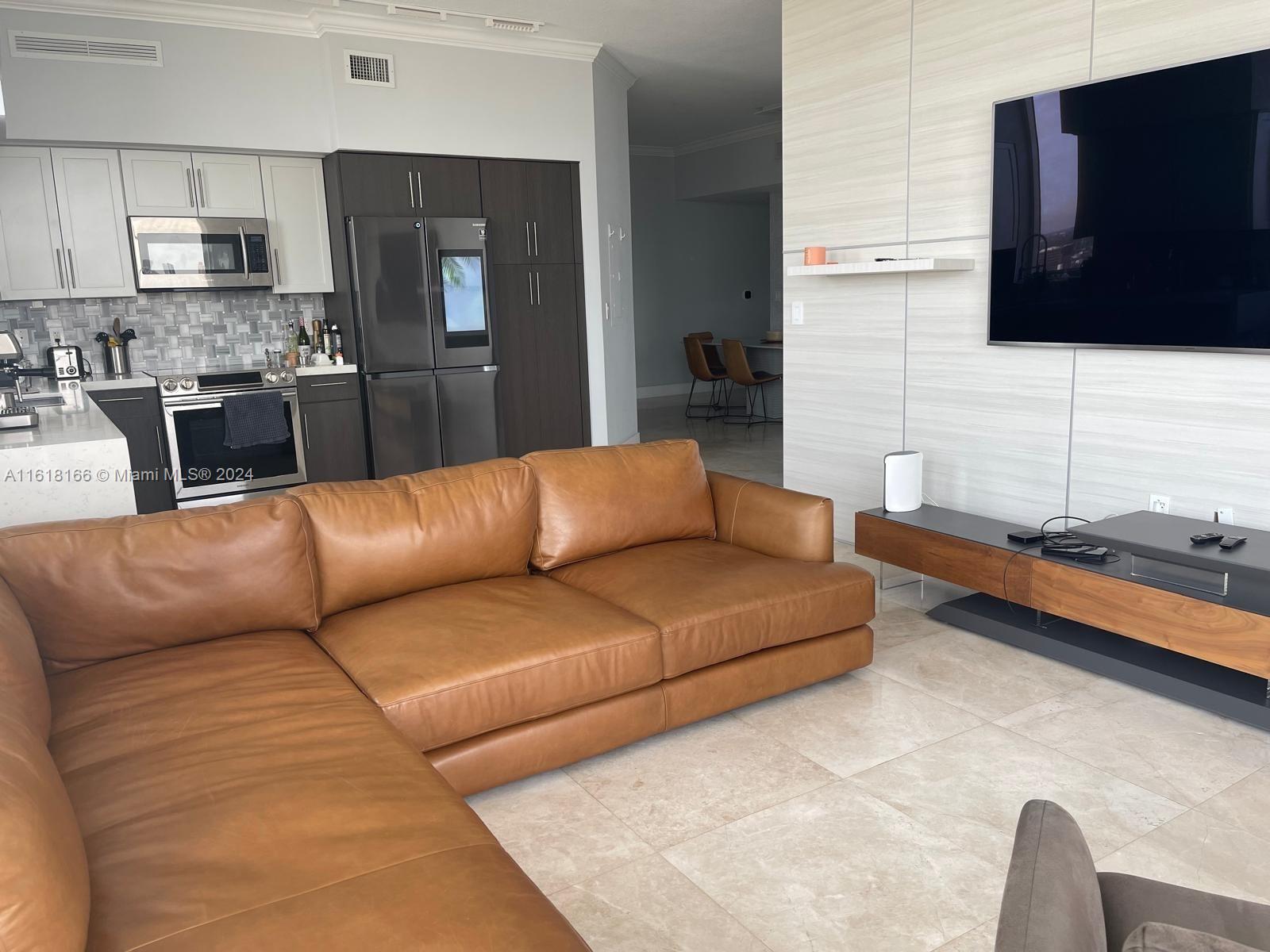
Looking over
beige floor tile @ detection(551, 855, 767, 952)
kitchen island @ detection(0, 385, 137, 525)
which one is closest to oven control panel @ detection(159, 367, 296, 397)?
kitchen island @ detection(0, 385, 137, 525)

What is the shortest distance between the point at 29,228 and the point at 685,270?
7.44 metres

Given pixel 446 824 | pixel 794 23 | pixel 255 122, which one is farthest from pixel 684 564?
pixel 255 122

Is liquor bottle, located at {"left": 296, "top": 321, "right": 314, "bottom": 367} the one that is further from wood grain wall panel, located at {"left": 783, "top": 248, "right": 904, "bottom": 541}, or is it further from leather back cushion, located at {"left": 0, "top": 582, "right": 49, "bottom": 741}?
leather back cushion, located at {"left": 0, "top": 582, "right": 49, "bottom": 741}

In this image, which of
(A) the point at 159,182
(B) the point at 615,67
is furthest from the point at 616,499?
(B) the point at 615,67

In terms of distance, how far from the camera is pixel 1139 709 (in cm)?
279

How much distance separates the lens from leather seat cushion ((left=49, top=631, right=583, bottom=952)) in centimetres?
124

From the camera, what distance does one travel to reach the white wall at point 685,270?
10750 mm

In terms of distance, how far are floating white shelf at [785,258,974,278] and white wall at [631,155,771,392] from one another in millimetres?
6758

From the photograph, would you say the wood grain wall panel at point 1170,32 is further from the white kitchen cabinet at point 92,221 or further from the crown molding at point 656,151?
the crown molding at point 656,151

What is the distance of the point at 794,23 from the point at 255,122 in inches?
122

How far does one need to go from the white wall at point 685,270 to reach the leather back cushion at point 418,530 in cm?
821

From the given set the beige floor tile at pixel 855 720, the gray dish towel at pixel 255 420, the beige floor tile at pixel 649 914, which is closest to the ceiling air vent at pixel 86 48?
the gray dish towel at pixel 255 420

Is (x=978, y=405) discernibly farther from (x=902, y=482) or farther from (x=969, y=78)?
(x=969, y=78)

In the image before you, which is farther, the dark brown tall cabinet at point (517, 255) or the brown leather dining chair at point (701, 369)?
the brown leather dining chair at point (701, 369)
